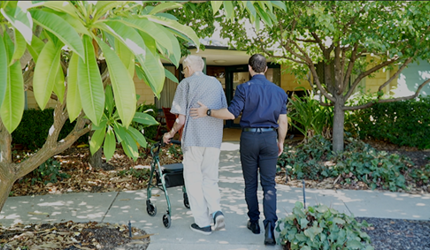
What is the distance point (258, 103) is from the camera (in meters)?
3.66

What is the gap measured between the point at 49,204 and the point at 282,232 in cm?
325

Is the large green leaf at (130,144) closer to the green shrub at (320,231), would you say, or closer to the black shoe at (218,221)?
the black shoe at (218,221)

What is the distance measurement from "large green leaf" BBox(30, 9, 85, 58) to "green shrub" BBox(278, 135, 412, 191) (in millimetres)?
5217

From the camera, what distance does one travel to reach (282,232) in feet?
11.4

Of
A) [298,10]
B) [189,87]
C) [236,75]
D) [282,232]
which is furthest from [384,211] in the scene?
[236,75]

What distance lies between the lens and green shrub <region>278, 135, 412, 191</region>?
18.6 feet

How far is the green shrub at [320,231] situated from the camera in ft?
10.4

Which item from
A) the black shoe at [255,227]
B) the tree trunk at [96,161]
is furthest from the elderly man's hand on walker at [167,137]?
the tree trunk at [96,161]

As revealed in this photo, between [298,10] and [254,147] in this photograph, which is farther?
[298,10]

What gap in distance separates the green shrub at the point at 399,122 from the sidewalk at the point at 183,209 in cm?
296

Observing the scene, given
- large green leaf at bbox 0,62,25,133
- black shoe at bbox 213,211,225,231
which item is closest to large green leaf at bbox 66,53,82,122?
large green leaf at bbox 0,62,25,133

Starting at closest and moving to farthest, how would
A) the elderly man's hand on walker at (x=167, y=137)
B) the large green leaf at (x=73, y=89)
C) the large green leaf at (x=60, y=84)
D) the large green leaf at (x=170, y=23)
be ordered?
the large green leaf at (x=73, y=89) < the large green leaf at (x=170, y=23) < the large green leaf at (x=60, y=84) < the elderly man's hand on walker at (x=167, y=137)

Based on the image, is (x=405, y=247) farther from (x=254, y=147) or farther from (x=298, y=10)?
(x=298, y=10)

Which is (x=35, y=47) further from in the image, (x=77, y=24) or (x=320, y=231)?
(x=320, y=231)
